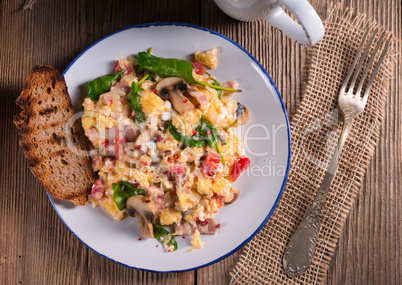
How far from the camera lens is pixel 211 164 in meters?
2.52

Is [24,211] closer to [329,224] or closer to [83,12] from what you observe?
[83,12]

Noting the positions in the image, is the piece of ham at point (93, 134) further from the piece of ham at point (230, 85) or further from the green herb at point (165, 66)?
the piece of ham at point (230, 85)

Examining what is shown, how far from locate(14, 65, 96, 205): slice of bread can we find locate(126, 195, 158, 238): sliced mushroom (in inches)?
14.8

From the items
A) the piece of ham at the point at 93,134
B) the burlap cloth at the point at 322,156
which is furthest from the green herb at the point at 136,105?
the burlap cloth at the point at 322,156

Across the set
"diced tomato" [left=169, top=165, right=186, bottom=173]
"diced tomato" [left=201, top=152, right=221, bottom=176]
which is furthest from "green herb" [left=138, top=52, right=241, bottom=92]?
"diced tomato" [left=169, top=165, right=186, bottom=173]

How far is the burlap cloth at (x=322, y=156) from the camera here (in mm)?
2869

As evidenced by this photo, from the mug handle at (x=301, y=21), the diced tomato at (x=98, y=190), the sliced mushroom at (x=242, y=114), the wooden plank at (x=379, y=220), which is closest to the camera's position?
the mug handle at (x=301, y=21)

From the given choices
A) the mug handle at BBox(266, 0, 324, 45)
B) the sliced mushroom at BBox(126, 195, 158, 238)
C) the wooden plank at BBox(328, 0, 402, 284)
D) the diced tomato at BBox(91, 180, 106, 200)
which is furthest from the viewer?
the wooden plank at BBox(328, 0, 402, 284)

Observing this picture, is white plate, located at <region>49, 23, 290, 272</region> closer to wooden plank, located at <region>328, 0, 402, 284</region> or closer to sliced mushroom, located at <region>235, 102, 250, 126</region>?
sliced mushroom, located at <region>235, 102, 250, 126</region>

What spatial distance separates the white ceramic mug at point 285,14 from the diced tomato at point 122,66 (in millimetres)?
756

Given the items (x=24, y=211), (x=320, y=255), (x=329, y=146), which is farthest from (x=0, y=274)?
(x=329, y=146)

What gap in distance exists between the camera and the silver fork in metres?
2.82

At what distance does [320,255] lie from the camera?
9.52 feet

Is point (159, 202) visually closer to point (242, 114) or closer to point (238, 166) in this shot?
point (238, 166)
